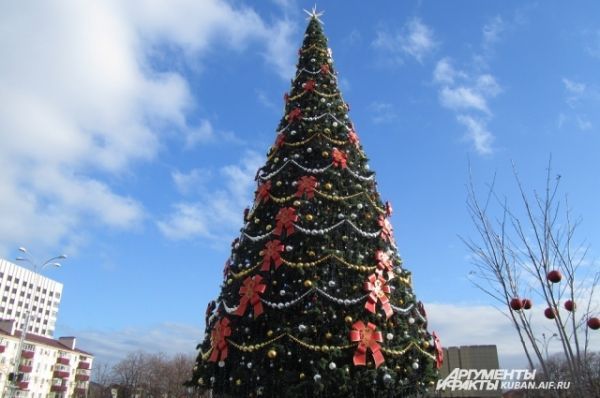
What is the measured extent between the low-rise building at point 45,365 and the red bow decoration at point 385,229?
5148cm

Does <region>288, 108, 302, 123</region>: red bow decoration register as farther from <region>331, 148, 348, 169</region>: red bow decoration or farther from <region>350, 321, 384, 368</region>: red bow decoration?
<region>350, 321, 384, 368</region>: red bow decoration

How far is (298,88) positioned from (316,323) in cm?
654

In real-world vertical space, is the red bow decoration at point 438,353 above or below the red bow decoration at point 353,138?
below

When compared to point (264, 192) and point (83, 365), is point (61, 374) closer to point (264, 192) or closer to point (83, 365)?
point (83, 365)

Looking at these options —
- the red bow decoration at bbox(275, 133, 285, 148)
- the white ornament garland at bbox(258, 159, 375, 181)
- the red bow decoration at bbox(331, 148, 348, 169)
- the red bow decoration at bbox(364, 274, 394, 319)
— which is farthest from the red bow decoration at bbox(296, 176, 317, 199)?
the red bow decoration at bbox(364, 274, 394, 319)

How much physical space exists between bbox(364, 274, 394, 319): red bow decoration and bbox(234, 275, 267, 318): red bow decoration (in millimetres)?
2091

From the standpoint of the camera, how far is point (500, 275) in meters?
4.25

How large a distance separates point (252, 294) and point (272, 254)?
0.91 m

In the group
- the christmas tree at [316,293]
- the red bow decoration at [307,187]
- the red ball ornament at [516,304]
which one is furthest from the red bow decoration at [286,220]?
the red ball ornament at [516,304]

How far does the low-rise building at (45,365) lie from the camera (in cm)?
5022

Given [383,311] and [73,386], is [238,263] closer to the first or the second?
[383,311]

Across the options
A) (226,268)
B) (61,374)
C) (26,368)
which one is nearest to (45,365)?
(61,374)

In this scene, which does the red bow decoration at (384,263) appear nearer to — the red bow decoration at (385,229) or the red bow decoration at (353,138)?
the red bow decoration at (385,229)

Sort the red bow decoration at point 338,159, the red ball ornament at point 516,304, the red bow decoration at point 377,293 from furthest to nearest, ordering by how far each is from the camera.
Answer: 1. the red bow decoration at point 338,159
2. the red bow decoration at point 377,293
3. the red ball ornament at point 516,304
